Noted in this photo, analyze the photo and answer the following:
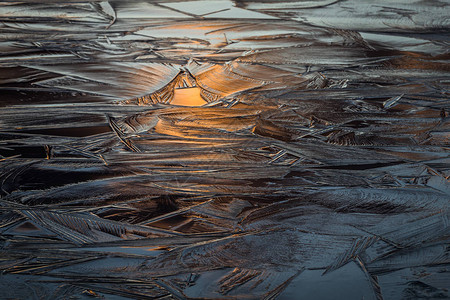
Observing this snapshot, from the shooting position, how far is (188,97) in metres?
1.83

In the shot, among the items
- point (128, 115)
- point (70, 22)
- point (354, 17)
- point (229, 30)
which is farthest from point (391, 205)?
point (70, 22)

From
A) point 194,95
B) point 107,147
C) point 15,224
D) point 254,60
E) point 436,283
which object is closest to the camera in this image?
point 436,283

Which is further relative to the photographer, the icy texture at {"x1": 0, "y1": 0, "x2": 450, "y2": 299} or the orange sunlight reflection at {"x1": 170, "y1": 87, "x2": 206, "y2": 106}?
the orange sunlight reflection at {"x1": 170, "y1": 87, "x2": 206, "y2": 106}

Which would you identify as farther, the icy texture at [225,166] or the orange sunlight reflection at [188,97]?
the orange sunlight reflection at [188,97]

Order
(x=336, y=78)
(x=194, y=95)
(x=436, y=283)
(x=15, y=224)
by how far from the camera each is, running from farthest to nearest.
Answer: (x=336, y=78) → (x=194, y=95) → (x=15, y=224) → (x=436, y=283)

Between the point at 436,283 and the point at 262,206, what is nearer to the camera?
the point at 436,283

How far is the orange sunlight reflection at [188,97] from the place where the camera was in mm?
1784

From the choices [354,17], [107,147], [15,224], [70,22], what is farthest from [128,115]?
[354,17]

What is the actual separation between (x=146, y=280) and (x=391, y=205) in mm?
563

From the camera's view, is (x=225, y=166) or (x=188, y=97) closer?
(x=225, y=166)

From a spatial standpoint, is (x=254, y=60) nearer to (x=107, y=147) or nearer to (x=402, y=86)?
(x=402, y=86)

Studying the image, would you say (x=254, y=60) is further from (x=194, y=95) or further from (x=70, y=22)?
(x=70, y=22)

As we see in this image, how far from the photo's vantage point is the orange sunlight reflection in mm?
1784

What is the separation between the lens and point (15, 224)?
1.12 meters
